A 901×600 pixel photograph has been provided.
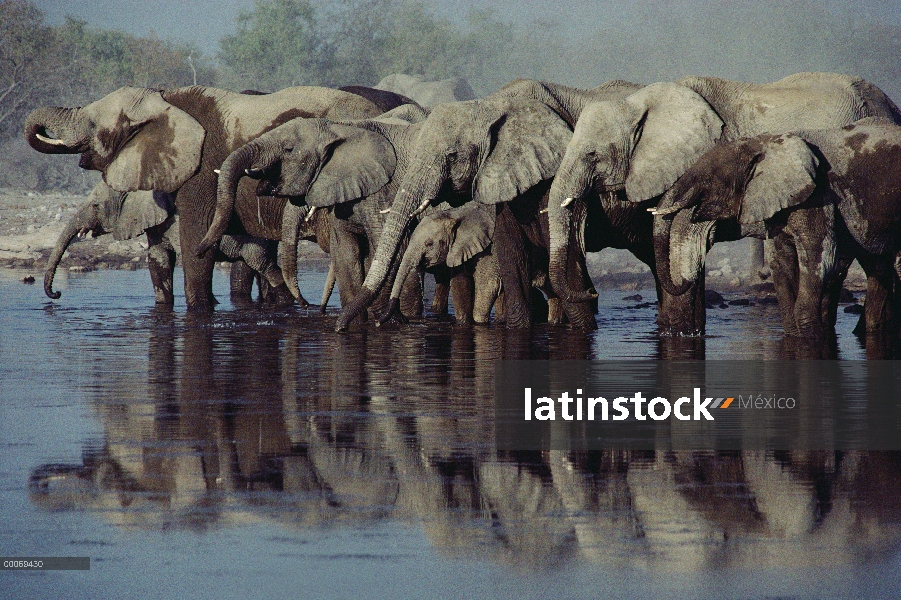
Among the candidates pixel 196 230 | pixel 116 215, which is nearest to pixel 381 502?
pixel 196 230

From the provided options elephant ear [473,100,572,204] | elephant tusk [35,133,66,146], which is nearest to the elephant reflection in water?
elephant ear [473,100,572,204]

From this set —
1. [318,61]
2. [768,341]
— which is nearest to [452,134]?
[768,341]

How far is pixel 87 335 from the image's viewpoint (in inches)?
533

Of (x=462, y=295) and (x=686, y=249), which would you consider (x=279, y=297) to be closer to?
(x=462, y=295)

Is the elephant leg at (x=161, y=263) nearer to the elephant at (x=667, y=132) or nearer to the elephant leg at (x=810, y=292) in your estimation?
the elephant at (x=667, y=132)

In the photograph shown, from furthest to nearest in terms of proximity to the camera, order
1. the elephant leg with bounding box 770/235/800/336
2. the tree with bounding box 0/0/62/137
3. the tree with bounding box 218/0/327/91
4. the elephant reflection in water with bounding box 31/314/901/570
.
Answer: the tree with bounding box 218/0/327/91 < the tree with bounding box 0/0/62/137 < the elephant leg with bounding box 770/235/800/336 < the elephant reflection in water with bounding box 31/314/901/570

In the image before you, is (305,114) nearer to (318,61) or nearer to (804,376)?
(804,376)

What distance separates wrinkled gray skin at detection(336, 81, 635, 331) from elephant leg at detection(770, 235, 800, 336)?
1702mm

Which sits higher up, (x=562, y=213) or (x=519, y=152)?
(x=519, y=152)

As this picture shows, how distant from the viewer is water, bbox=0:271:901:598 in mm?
5117

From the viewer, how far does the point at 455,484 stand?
6.47 meters

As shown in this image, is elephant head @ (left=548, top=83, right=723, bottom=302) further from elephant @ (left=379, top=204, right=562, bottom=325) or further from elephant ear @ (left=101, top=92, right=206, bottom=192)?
elephant ear @ (left=101, top=92, right=206, bottom=192)

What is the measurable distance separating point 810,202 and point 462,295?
3830 mm

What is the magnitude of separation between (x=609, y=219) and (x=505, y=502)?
8.16 metres
